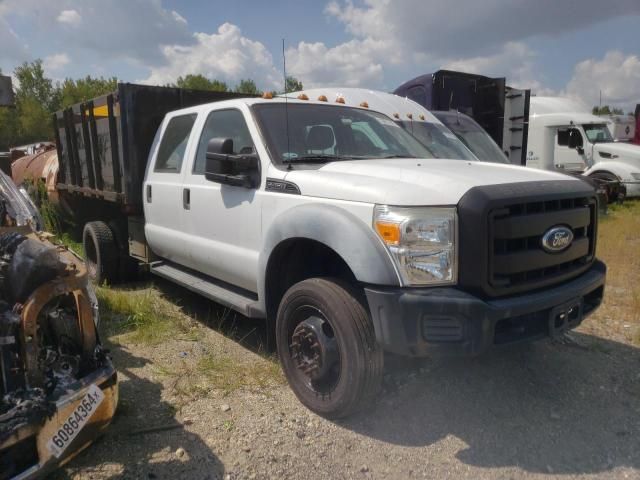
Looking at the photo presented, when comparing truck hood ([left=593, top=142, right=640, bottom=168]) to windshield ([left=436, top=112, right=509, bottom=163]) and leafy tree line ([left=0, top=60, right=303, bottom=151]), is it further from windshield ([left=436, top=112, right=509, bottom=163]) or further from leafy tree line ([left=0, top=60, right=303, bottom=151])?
leafy tree line ([left=0, top=60, right=303, bottom=151])

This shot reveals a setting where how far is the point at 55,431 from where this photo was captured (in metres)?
2.28

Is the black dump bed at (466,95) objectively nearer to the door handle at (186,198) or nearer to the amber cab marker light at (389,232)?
the door handle at (186,198)

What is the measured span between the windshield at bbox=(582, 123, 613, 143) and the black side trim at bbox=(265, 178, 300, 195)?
12910 millimetres

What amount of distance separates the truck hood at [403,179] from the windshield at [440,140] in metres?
1.57

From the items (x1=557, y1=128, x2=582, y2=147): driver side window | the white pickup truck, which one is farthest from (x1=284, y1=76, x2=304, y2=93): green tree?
(x1=557, y1=128, x2=582, y2=147): driver side window

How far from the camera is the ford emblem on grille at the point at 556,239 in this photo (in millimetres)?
3021

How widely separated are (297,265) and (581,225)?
183 cm

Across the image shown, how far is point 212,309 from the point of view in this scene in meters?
5.48

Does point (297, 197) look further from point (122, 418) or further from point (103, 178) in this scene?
point (103, 178)

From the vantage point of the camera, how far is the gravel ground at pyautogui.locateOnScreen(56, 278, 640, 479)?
2.85 m

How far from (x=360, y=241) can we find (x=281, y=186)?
2.91 feet

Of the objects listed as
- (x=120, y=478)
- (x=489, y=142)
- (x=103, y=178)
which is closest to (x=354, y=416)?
(x=120, y=478)

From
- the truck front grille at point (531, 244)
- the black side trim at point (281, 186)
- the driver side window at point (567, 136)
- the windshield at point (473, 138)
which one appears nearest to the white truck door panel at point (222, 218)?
the black side trim at point (281, 186)

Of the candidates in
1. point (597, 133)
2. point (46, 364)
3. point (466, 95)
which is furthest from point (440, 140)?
point (597, 133)
